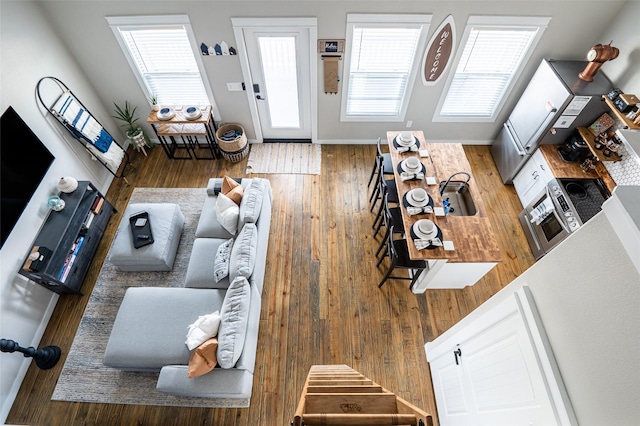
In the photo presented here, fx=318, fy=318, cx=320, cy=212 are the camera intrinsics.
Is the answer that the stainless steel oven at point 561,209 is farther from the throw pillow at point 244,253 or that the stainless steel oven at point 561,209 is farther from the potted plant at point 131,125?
the potted plant at point 131,125

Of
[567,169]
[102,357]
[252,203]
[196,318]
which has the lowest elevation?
[102,357]

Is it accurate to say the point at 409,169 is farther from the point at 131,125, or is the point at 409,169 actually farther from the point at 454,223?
the point at 131,125

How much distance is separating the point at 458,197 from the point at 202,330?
125 inches

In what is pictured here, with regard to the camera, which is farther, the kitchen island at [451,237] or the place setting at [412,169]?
the place setting at [412,169]

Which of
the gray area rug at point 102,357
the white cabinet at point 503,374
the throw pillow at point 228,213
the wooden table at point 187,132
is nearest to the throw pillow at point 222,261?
the throw pillow at point 228,213

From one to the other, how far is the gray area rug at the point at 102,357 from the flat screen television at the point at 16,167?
1133mm

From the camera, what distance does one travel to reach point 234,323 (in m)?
2.79

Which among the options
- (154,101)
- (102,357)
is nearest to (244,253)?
(102,357)

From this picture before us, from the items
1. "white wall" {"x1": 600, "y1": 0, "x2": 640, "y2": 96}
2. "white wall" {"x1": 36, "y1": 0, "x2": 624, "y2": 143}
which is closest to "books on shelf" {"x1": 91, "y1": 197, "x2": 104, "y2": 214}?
"white wall" {"x1": 36, "y1": 0, "x2": 624, "y2": 143}

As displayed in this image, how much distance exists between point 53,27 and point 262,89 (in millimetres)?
2554

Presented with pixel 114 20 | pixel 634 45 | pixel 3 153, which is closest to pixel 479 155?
pixel 634 45

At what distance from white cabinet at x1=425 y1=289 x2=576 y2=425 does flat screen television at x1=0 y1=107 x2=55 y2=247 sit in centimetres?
432

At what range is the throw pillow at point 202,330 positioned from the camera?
2.77m

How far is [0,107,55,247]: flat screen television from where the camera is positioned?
10.2 ft
